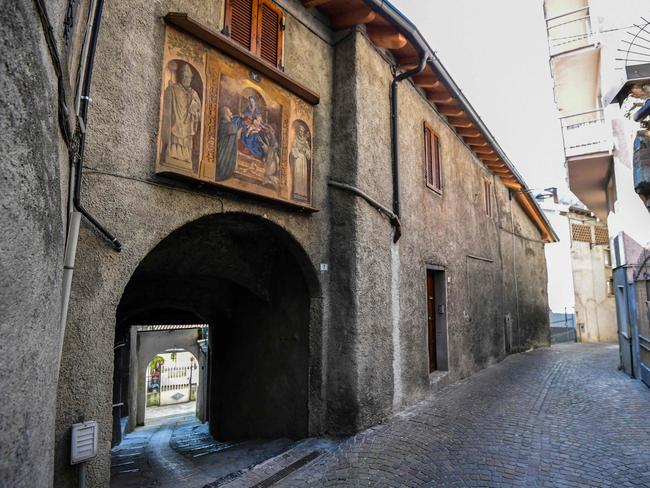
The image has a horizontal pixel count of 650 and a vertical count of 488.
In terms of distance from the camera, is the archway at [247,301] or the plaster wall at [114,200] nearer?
the plaster wall at [114,200]

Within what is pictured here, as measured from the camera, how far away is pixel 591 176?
11797 millimetres

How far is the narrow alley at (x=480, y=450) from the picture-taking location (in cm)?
418

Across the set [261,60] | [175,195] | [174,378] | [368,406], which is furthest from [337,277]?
[174,378]

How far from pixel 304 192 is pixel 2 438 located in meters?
4.23

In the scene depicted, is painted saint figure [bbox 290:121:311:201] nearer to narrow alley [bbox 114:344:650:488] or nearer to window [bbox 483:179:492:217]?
narrow alley [bbox 114:344:650:488]

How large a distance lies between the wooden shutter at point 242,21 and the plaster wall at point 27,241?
112 inches

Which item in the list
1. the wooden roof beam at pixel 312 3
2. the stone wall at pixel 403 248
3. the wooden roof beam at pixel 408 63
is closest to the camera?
the wooden roof beam at pixel 312 3

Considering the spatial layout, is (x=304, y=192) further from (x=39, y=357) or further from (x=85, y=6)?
(x=39, y=357)

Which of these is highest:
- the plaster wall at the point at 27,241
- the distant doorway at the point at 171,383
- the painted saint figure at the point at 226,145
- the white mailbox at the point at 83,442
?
the painted saint figure at the point at 226,145

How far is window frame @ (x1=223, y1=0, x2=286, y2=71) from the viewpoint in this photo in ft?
16.1

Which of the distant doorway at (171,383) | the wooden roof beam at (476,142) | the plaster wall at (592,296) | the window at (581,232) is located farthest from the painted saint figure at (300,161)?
the distant doorway at (171,383)

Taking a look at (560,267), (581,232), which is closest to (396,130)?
(560,267)

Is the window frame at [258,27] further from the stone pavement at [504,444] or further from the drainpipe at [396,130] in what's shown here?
the stone pavement at [504,444]

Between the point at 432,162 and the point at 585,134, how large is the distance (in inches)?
190
